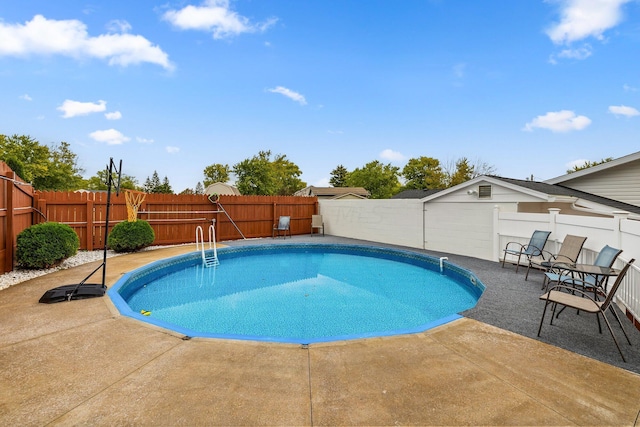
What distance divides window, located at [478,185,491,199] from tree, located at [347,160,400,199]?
34.2 metres

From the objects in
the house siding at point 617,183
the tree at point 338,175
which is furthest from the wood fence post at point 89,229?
the tree at point 338,175

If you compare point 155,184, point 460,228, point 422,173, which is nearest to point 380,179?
point 422,173

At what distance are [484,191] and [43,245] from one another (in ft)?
32.4

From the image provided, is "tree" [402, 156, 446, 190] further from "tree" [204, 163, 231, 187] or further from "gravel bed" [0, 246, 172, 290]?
"gravel bed" [0, 246, 172, 290]

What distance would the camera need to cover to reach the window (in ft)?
26.7

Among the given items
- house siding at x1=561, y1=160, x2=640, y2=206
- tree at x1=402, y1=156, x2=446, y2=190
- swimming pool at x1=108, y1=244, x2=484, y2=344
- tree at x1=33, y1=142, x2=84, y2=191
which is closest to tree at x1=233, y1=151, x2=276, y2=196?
tree at x1=33, y1=142, x2=84, y2=191

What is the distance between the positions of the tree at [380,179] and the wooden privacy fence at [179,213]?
30.6 meters

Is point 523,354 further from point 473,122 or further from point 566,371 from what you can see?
point 473,122

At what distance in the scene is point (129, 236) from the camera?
26.6 feet

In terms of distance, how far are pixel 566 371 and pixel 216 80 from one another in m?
14.5

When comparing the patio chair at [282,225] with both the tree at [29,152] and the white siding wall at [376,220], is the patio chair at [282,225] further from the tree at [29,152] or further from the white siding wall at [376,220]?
the tree at [29,152]

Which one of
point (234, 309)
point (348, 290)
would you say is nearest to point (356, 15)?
point (348, 290)

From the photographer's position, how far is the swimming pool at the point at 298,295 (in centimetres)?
420

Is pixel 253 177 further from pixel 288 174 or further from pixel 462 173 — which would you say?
pixel 462 173
